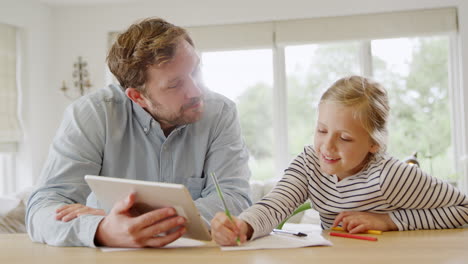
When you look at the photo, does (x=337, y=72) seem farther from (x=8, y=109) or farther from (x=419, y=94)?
(x=8, y=109)

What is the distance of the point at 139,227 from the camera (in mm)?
1154

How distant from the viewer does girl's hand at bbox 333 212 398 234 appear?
1.31 meters

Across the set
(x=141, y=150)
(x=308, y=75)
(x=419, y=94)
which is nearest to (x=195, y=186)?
(x=141, y=150)

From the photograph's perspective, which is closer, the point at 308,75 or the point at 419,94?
the point at 419,94

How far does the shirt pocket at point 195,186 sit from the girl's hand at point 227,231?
1.55ft

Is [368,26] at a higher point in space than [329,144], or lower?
higher

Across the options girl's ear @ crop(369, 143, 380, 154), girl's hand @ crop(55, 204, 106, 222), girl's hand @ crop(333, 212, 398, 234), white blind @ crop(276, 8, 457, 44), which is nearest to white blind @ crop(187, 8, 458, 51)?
white blind @ crop(276, 8, 457, 44)

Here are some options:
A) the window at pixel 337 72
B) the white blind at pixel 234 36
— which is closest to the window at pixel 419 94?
the window at pixel 337 72

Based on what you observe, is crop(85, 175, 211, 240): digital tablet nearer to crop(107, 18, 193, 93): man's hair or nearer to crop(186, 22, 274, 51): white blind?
crop(107, 18, 193, 93): man's hair

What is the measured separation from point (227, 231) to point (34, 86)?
449 cm

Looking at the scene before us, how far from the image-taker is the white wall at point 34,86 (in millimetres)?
5008

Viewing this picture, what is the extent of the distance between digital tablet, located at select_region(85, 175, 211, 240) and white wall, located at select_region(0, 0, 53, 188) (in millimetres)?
4116

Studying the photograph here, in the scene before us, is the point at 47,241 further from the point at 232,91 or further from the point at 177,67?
the point at 232,91

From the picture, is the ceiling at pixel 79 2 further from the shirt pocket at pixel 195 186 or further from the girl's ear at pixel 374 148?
the girl's ear at pixel 374 148
